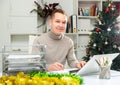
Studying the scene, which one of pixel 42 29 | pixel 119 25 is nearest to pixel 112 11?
pixel 119 25

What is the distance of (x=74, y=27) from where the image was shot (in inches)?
167

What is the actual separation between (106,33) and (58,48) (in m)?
1.55

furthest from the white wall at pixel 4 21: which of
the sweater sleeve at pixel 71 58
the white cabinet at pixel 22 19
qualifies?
the sweater sleeve at pixel 71 58

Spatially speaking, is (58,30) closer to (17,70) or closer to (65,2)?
(17,70)

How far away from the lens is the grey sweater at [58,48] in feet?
8.16

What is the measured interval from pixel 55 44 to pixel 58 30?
0.16 m

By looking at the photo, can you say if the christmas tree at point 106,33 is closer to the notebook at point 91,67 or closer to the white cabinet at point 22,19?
the white cabinet at point 22,19

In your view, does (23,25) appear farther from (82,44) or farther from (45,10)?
(82,44)

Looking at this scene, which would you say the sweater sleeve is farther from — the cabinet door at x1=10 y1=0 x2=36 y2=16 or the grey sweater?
the cabinet door at x1=10 y1=0 x2=36 y2=16

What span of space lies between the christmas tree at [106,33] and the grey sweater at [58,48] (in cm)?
140

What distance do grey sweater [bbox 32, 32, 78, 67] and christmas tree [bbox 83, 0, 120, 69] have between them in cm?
140

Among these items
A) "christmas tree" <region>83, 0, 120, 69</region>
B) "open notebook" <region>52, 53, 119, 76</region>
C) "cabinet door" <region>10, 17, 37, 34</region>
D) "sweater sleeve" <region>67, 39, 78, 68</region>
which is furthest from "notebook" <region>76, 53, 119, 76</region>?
"cabinet door" <region>10, 17, 37, 34</region>

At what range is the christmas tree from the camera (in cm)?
388

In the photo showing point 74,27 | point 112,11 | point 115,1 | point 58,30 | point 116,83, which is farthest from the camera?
point 115,1
